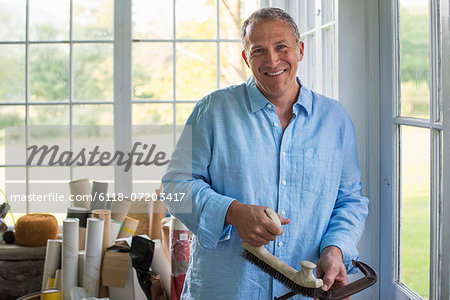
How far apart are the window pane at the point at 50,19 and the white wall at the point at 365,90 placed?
2.13m

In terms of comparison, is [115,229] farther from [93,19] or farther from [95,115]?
[93,19]

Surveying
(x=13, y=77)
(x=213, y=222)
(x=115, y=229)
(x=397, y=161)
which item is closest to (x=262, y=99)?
(x=213, y=222)

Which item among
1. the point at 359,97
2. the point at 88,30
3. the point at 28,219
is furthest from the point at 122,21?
the point at 359,97

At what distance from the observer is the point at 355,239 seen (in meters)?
1.40

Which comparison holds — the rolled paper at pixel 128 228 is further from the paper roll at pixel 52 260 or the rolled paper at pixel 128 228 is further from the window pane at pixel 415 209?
the window pane at pixel 415 209

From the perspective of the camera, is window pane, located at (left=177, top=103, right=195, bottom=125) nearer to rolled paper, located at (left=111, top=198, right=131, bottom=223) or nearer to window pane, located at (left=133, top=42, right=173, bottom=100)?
window pane, located at (left=133, top=42, right=173, bottom=100)

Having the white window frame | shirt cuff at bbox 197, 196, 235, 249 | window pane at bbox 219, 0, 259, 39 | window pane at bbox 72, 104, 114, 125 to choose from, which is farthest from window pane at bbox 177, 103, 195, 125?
shirt cuff at bbox 197, 196, 235, 249

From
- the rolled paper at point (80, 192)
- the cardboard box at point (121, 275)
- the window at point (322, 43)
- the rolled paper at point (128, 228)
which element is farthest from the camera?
the rolled paper at point (80, 192)

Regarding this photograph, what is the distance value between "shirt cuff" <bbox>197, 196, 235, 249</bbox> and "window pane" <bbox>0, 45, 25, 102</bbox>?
2.54 m

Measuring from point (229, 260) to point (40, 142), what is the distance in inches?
94.5

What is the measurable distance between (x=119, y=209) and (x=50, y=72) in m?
1.13

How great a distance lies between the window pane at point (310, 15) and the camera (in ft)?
8.41

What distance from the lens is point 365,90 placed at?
195 cm

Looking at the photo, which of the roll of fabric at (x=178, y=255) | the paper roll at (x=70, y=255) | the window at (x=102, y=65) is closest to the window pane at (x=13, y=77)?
the window at (x=102, y=65)
